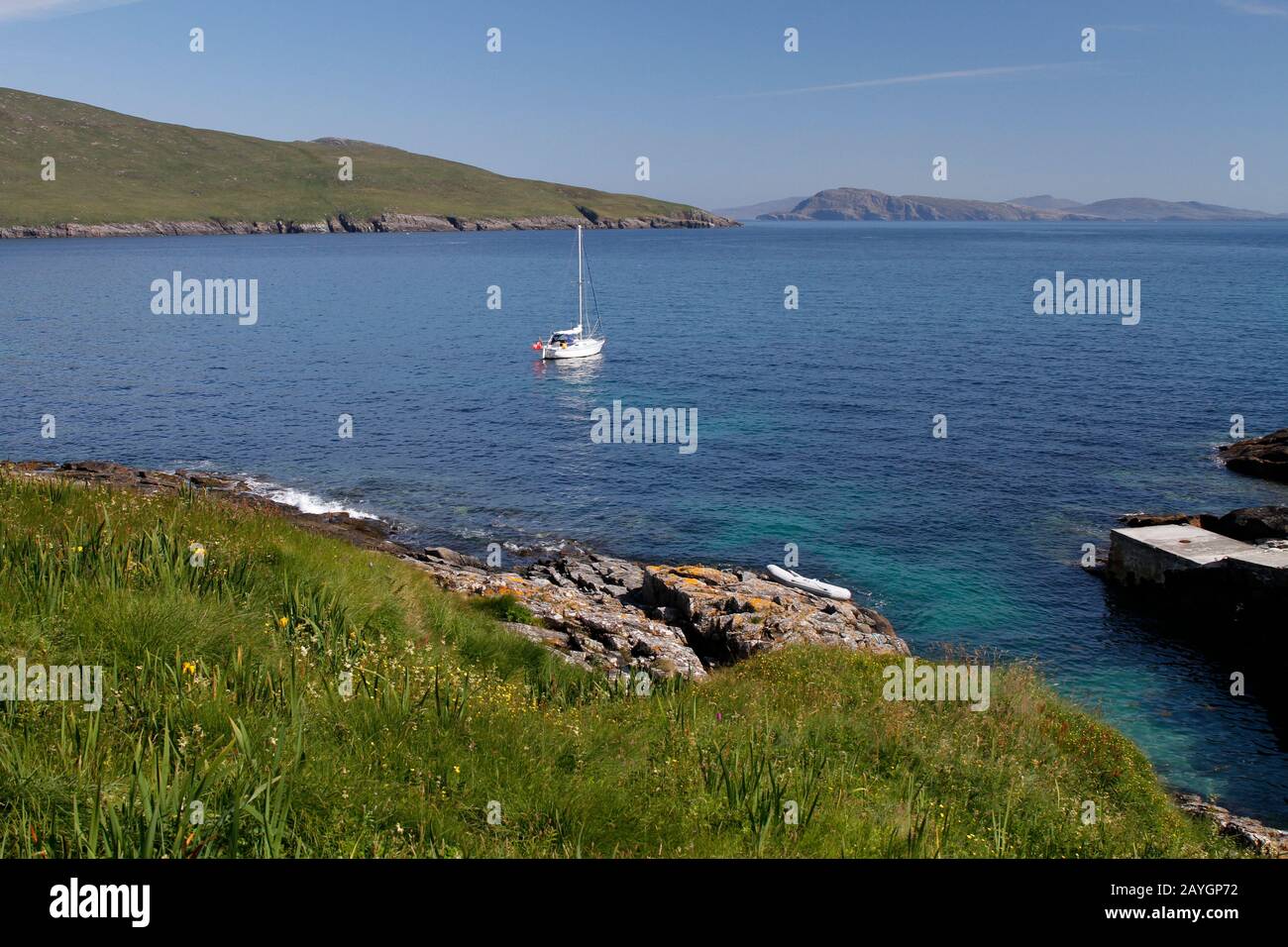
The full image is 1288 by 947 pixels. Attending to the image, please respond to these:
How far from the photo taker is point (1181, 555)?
3344 centimetres

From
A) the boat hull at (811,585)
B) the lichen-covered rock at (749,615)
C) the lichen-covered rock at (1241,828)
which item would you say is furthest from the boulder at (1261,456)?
the lichen-covered rock at (1241,828)

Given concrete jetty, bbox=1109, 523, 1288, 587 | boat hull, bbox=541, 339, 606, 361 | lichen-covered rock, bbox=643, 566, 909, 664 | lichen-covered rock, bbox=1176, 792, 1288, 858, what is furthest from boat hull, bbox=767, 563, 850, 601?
boat hull, bbox=541, 339, 606, 361

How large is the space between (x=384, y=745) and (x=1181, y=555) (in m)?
34.3

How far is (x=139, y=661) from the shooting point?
8.70 m

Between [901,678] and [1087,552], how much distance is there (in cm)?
2326

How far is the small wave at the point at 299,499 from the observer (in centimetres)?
4153

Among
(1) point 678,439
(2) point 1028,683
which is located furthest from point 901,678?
(1) point 678,439

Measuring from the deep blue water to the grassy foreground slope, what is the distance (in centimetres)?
1508

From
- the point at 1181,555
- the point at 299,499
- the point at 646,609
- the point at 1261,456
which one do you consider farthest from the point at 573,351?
the point at 1181,555

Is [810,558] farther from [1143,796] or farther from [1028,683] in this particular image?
[1143,796]

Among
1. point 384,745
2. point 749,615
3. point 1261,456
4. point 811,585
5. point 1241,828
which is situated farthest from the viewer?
point 1261,456

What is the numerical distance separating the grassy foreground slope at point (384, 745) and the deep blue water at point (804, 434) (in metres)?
15.1

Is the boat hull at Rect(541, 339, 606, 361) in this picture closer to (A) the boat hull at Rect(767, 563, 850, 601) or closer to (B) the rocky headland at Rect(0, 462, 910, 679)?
(B) the rocky headland at Rect(0, 462, 910, 679)

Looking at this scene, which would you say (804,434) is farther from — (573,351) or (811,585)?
(573,351)
